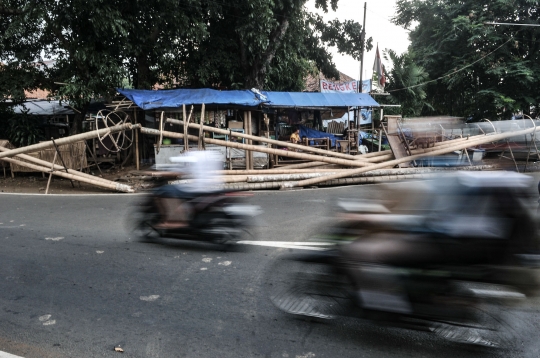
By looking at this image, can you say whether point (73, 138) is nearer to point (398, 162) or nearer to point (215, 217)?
point (215, 217)

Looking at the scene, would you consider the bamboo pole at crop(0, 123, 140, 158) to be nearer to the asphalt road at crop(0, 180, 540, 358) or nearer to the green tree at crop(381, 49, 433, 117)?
the asphalt road at crop(0, 180, 540, 358)

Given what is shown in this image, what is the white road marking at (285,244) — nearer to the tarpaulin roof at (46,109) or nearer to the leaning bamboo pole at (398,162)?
the leaning bamboo pole at (398,162)

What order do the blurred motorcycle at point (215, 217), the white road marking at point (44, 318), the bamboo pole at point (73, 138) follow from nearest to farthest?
the white road marking at point (44, 318), the blurred motorcycle at point (215, 217), the bamboo pole at point (73, 138)

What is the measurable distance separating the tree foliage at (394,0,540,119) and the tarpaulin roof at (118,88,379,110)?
9.04 m

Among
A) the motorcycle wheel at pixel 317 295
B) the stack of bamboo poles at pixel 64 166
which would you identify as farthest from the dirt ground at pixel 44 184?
the motorcycle wheel at pixel 317 295

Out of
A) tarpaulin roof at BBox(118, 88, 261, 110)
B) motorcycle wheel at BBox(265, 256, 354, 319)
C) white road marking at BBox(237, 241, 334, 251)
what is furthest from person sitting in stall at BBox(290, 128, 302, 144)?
motorcycle wheel at BBox(265, 256, 354, 319)

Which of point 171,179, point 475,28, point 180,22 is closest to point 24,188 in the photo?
point 180,22

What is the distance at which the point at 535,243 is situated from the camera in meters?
3.10

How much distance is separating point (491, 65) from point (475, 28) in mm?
2128

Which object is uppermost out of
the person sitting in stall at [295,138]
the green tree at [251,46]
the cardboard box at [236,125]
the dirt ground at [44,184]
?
the green tree at [251,46]

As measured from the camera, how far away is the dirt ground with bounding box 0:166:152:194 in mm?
11852

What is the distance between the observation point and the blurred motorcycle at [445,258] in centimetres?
300

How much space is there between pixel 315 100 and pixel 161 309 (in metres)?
13.8

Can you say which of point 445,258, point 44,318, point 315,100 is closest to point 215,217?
point 44,318
